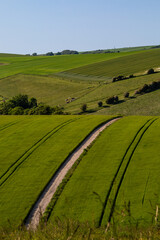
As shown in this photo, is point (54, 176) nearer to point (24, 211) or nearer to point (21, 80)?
point (24, 211)

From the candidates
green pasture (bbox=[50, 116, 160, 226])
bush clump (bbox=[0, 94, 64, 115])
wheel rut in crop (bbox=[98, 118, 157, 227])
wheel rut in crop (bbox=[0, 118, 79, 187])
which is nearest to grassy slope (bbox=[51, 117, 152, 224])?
green pasture (bbox=[50, 116, 160, 226])

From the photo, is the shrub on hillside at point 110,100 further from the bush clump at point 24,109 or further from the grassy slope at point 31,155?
the grassy slope at point 31,155

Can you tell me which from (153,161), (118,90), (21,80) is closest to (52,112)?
(118,90)

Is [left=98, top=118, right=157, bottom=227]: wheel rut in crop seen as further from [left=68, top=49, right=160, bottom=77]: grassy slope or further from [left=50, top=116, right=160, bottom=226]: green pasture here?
[left=68, top=49, right=160, bottom=77]: grassy slope

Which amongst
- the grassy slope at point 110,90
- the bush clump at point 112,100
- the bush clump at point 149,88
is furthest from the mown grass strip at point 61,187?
the bush clump at point 149,88

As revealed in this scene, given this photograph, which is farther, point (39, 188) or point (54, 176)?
point (54, 176)

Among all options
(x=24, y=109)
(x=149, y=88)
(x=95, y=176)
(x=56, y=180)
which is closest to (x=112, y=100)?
(x=149, y=88)

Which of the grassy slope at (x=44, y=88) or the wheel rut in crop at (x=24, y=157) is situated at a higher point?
the grassy slope at (x=44, y=88)
